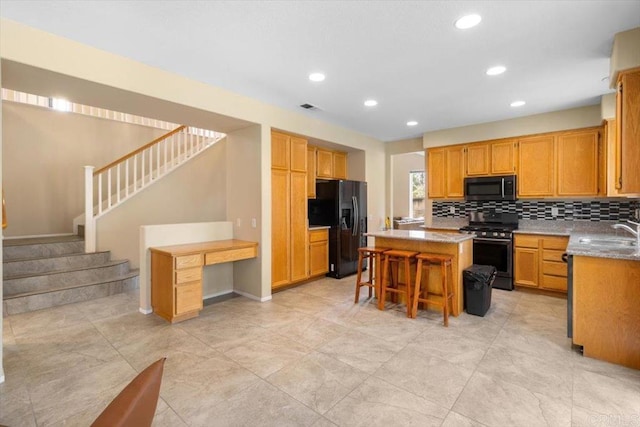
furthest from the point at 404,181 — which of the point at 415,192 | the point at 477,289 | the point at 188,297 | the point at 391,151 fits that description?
the point at 188,297

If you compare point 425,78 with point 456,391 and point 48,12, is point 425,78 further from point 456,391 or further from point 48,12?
point 48,12

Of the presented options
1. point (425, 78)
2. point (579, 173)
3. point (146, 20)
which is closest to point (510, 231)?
point (579, 173)

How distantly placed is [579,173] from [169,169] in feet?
21.9

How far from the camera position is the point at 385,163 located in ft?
22.4

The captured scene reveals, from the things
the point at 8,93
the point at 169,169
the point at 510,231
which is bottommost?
the point at 510,231

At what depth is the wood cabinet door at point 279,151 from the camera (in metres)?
4.50

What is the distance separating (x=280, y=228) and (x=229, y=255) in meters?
0.93

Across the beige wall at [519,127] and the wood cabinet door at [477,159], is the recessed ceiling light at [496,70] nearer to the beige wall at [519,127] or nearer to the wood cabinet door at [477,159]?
the beige wall at [519,127]

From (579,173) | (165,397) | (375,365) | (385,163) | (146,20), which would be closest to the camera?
(165,397)

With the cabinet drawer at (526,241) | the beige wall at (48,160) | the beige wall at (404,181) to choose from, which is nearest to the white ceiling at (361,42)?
the cabinet drawer at (526,241)

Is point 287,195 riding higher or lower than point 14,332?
higher

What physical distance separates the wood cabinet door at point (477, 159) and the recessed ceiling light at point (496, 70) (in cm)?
221

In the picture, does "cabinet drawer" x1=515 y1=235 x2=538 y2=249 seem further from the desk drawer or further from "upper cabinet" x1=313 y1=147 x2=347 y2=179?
the desk drawer

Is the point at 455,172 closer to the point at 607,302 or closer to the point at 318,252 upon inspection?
the point at 318,252
